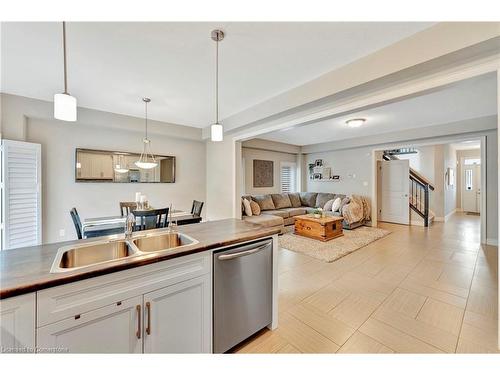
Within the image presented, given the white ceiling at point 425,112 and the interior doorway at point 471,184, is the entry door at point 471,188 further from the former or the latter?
the white ceiling at point 425,112

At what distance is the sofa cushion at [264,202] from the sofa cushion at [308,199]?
1.52 meters

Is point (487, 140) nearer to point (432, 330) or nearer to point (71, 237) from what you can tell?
point (432, 330)

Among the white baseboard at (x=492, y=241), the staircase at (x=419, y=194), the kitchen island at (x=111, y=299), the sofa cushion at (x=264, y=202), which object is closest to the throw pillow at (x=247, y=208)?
the sofa cushion at (x=264, y=202)

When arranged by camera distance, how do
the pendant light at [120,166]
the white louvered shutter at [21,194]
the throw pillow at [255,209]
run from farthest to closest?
the throw pillow at [255,209]
the pendant light at [120,166]
the white louvered shutter at [21,194]

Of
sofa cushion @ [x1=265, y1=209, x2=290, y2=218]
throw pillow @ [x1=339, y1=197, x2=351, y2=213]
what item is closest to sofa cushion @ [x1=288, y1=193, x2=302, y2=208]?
sofa cushion @ [x1=265, y1=209, x2=290, y2=218]

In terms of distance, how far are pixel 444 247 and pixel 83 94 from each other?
687cm

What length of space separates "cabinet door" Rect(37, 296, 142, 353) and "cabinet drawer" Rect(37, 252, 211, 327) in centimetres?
4

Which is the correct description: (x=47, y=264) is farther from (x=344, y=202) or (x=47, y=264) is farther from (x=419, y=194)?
(x=419, y=194)

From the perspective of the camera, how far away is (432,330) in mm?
1841

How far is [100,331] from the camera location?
3.56 ft

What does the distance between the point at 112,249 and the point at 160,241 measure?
34cm

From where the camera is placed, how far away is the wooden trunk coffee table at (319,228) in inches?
178
